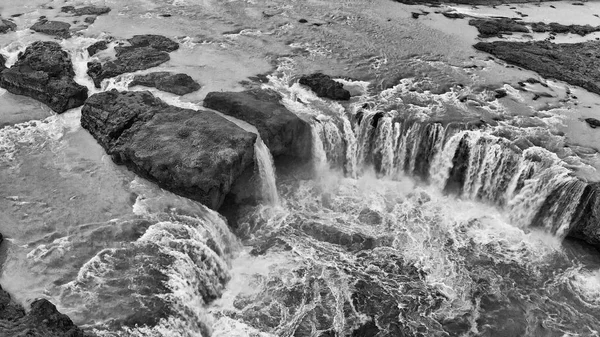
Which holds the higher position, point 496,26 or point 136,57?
point 496,26

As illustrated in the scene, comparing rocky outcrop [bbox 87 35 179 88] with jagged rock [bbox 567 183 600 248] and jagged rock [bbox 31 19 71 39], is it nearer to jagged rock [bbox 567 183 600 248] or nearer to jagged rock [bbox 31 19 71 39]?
jagged rock [bbox 31 19 71 39]

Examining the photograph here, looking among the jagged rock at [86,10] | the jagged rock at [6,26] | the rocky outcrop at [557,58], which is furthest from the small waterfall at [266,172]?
the jagged rock at [6,26]

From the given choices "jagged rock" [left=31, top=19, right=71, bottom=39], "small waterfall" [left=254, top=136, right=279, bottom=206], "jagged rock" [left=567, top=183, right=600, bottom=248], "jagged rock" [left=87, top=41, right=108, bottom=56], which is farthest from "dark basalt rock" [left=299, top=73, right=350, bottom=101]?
"jagged rock" [left=31, top=19, right=71, bottom=39]

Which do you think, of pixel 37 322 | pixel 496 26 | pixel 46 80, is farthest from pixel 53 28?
pixel 496 26

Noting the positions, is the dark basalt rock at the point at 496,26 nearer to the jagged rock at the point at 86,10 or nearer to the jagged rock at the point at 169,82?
the jagged rock at the point at 169,82

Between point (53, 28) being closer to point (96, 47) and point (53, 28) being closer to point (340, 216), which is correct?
point (96, 47)

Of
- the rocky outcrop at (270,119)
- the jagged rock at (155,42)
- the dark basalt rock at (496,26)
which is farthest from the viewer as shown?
the dark basalt rock at (496,26)
